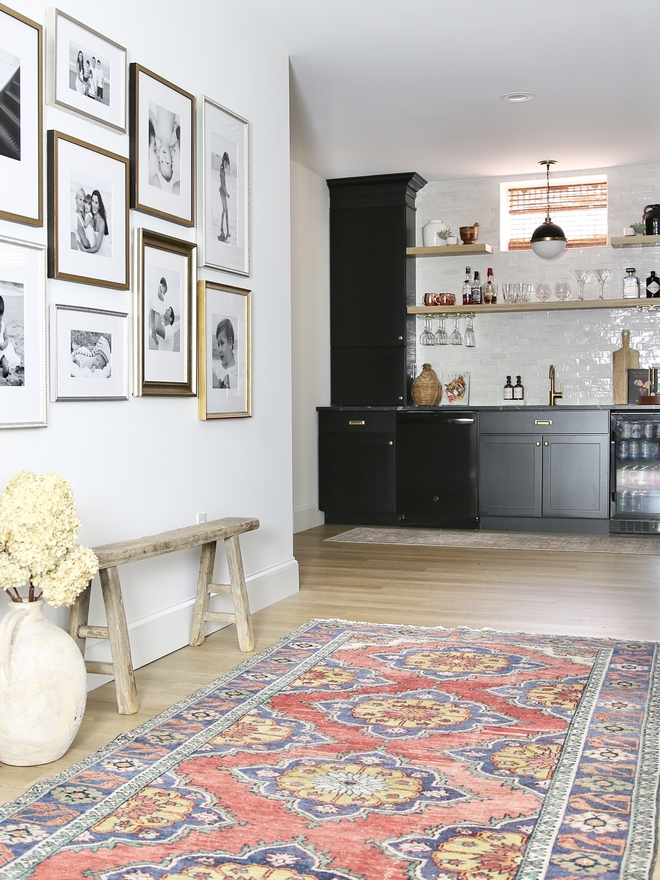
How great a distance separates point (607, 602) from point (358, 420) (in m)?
3.41

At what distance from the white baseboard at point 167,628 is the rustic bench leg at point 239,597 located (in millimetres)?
237

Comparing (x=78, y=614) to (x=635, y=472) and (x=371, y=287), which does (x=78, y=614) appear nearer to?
(x=635, y=472)

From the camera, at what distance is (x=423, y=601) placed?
4.71 metres

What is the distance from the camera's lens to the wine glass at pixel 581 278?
302 inches

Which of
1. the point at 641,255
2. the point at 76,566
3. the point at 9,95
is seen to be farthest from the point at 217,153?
the point at 641,255

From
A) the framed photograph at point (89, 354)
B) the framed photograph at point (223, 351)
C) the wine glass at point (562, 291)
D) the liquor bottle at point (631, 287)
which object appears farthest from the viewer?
the wine glass at point (562, 291)

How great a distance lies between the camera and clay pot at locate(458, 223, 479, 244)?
7.87 m

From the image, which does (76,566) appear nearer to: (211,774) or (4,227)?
(211,774)

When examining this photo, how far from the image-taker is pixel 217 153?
417 centimetres

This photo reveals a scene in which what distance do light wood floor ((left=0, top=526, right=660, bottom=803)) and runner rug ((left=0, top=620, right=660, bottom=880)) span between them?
0.15m

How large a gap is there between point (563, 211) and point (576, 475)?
2.31m

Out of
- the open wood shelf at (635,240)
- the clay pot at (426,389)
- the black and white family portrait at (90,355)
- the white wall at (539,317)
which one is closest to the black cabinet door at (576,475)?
the white wall at (539,317)

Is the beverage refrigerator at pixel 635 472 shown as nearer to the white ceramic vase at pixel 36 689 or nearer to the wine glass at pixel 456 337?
the wine glass at pixel 456 337

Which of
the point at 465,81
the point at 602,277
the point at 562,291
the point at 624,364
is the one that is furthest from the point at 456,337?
the point at 465,81
